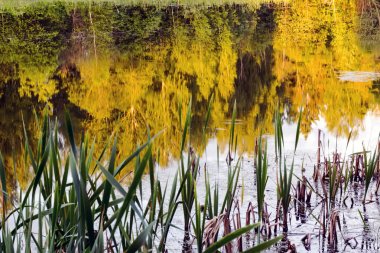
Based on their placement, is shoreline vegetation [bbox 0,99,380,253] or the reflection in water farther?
the reflection in water

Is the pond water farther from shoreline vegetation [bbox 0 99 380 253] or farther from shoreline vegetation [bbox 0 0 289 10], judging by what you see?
shoreline vegetation [bbox 0 0 289 10]

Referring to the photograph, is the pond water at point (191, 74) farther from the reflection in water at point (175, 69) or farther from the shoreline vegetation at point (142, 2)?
the shoreline vegetation at point (142, 2)

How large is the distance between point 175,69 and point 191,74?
2.32 feet

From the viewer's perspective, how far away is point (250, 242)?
4.07 metres

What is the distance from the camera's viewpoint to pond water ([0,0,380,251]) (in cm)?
800

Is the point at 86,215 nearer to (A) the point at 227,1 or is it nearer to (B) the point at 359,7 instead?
(B) the point at 359,7

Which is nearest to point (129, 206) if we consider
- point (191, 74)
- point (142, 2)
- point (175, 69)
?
point (191, 74)

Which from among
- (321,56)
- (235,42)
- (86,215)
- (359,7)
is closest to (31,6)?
(235,42)

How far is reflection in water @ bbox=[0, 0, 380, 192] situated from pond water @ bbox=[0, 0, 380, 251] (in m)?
0.03

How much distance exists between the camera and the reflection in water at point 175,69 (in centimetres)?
888

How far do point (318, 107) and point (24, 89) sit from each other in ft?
17.5

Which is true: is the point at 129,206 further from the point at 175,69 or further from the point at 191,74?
the point at 175,69

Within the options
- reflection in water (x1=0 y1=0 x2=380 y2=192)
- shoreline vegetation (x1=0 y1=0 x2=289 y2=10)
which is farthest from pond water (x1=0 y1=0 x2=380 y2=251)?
shoreline vegetation (x1=0 y1=0 x2=289 y2=10)

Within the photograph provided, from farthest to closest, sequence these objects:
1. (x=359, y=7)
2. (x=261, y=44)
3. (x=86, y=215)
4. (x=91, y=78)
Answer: (x=359, y=7) < (x=261, y=44) < (x=91, y=78) < (x=86, y=215)
